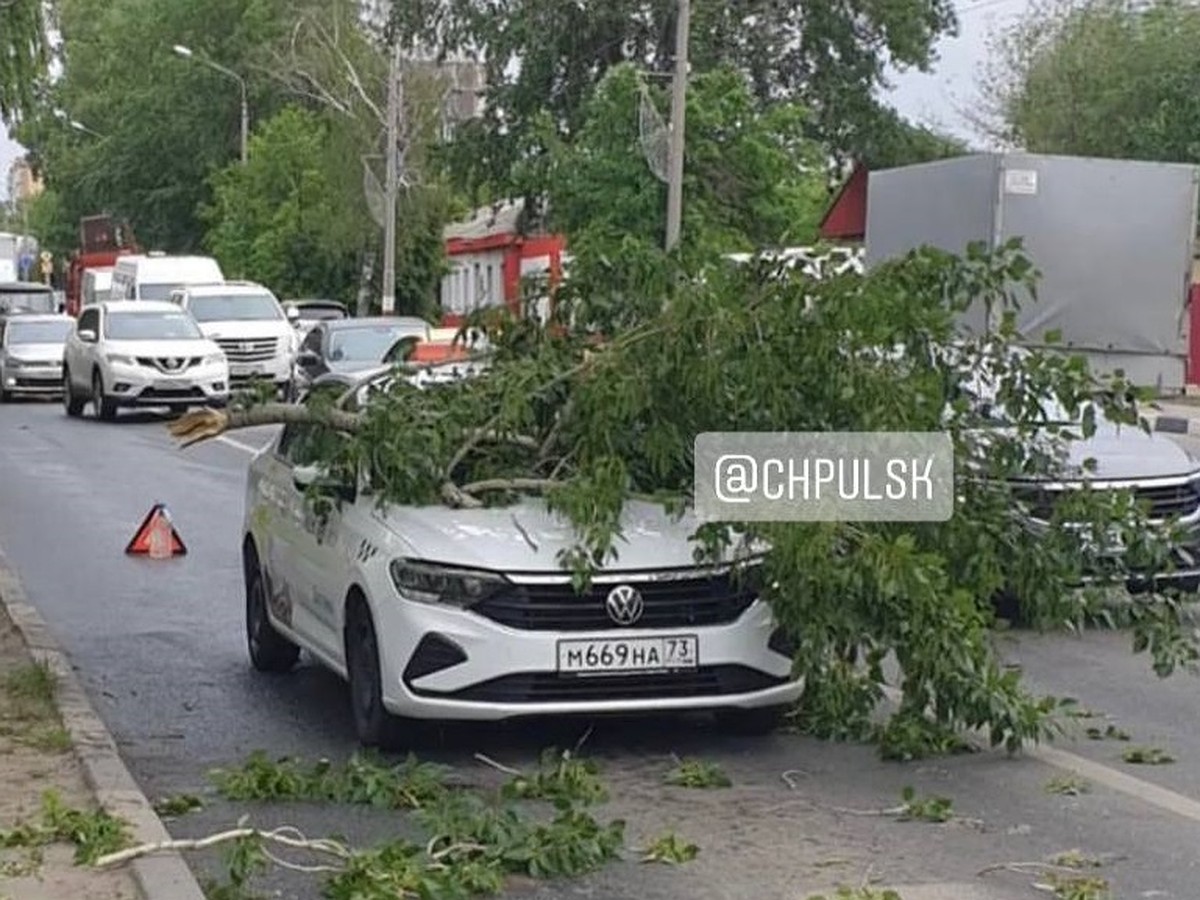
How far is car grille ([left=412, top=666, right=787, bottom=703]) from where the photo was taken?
852 cm

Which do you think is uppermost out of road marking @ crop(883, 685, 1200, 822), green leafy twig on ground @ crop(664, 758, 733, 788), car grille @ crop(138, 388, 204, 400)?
road marking @ crop(883, 685, 1200, 822)

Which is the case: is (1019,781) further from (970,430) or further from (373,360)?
(373,360)

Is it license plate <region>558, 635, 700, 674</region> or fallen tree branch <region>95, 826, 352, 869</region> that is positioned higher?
license plate <region>558, 635, 700, 674</region>

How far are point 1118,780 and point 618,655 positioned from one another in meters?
1.93

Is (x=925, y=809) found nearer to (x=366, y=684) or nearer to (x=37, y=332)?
(x=366, y=684)

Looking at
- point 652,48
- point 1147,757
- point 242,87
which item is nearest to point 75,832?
point 1147,757

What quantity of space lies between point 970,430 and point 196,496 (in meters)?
12.3

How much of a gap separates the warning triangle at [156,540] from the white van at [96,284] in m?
35.4

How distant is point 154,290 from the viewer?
4453 centimetres

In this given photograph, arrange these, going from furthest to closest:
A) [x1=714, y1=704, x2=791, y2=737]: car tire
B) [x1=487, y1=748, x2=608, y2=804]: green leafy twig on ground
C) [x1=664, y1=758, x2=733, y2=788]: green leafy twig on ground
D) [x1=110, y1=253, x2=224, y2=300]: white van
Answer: [x1=110, y1=253, x2=224, y2=300]: white van
[x1=714, y1=704, x2=791, y2=737]: car tire
[x1=664, y1=758, x2=733, y2=788]: green leafy twig on ground
[x1=487, y1=748, x2=608, y2=804]: green leafy twig on ground

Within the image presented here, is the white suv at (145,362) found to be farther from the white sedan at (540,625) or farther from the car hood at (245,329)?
the white sedan at (540,625)

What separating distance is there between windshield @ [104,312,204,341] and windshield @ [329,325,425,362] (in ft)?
17.1

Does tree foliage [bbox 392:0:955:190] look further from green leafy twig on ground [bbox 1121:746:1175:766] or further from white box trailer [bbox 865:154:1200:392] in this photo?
green leafy twig on ground [bbox 1121:746:1175:766]

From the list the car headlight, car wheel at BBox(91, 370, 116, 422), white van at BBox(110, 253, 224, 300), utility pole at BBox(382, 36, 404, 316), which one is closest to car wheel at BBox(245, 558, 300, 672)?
the car headlight
